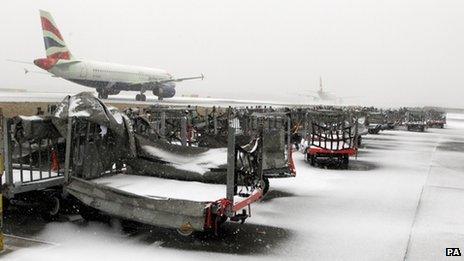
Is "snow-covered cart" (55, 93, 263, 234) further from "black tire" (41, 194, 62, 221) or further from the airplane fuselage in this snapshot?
the airplane fuselage

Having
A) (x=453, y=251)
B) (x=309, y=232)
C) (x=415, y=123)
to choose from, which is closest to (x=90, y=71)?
(x=415, y=123)

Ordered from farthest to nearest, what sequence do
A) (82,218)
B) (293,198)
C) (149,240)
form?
(293,198), (82,218), (149,240)

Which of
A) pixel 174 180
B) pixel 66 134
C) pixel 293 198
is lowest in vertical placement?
pixel 293 198

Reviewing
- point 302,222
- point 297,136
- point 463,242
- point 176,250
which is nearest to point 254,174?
point 302,222

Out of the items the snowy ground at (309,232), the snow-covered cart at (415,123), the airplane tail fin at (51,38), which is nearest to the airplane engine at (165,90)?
the airplane tail fin at (51,38)

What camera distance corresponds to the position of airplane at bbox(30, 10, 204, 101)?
171 feet

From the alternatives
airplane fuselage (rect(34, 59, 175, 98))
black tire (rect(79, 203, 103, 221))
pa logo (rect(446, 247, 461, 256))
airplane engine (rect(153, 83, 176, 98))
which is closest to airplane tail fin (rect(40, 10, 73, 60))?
airplane fuselage (rect(34, 59, 175, 98))

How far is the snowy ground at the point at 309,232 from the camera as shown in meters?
7.04

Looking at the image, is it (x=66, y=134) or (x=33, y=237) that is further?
(x=66, y=134)

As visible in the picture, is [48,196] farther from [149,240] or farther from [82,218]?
[149,240]

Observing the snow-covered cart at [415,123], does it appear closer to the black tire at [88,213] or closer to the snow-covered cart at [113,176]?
the snow-covered cart at [113,176]

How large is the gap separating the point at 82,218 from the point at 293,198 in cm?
512

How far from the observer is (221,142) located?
12125mm

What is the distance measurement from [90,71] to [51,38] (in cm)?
618
